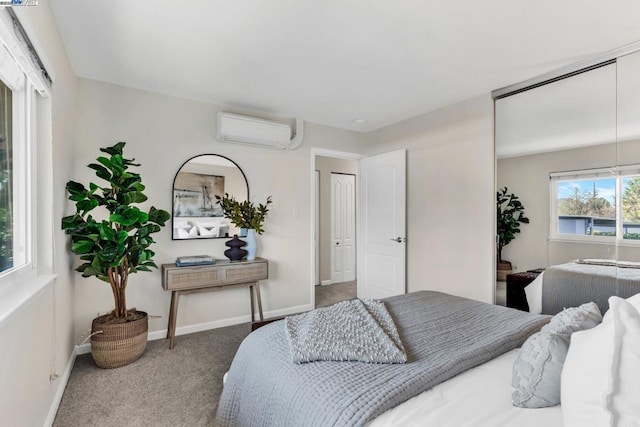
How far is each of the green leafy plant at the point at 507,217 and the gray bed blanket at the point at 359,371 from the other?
1225 millimetres

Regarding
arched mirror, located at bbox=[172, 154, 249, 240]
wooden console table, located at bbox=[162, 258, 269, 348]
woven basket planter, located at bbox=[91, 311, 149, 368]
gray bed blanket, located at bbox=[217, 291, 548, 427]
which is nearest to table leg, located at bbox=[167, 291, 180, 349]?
wooden console table, located at bbox=[162, 258, 269, 348]

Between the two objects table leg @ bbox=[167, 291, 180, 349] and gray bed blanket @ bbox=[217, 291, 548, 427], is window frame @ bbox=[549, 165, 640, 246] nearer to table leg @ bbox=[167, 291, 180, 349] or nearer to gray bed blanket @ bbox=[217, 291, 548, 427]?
gray bed blanket @ bbox=[217, 291, 548, 427]

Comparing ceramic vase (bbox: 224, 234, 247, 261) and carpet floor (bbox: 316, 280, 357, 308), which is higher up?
ceramic vase (bbox: 224, 234, 247, 261)

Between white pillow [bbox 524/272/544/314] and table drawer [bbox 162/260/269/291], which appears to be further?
table drawer [bbox 162/260/269/291]

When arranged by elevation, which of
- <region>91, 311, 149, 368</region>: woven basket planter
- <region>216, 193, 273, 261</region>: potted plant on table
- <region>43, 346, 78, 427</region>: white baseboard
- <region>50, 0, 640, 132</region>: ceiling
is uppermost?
<region>50, 0, 640, 132</region>: ceiling

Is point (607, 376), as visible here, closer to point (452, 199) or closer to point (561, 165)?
point (561, 165)

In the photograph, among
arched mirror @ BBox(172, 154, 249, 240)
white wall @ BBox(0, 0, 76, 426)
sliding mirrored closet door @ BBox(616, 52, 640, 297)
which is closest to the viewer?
white wall @ BBox(0, 0, 76, 426)

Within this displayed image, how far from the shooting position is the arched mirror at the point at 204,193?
3270 millimetres

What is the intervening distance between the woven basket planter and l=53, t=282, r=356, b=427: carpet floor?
0.07m

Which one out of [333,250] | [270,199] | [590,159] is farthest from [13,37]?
[333,250]

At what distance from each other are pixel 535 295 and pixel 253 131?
3.11 m

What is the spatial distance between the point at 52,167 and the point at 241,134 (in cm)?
174

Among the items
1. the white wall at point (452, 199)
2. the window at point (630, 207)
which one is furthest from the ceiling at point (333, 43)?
the window at point (630, 207)

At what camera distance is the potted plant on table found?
3467 millimetres
